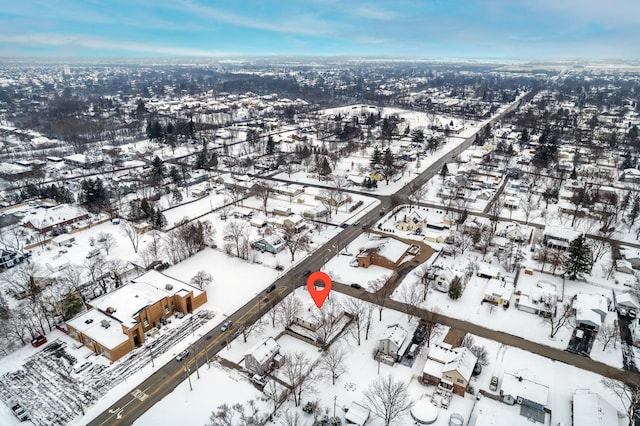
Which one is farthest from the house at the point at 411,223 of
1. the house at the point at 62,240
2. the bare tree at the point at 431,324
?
the house at the point at 62,240

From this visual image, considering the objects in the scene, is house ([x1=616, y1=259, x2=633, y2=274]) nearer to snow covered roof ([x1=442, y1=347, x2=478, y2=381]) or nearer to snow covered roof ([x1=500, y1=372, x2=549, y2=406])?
snow covered roof ([x1=500, y1=372, x2=549, y2=406])

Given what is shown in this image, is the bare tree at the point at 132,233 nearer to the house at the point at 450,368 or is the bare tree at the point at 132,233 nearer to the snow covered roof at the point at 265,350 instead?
the snow covered roof at the point at 265,350

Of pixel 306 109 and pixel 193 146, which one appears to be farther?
pixel 306 109

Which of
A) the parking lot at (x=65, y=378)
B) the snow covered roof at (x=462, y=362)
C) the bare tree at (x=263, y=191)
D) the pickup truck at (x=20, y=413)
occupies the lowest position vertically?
the parking lot at (x=65, y=378)

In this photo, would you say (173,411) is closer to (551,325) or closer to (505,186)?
(551,325)

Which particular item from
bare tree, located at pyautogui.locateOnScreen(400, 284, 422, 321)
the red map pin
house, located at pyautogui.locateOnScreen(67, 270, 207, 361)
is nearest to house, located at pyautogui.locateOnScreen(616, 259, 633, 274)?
bare tree, located at pyautogui.locateOnScreen(400, 284, 422, 321)

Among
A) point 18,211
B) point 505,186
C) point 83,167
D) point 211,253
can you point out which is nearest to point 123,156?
point 83,167

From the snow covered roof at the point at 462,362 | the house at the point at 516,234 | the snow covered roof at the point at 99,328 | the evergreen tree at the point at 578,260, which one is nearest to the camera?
the snow covered roof at the point at 462,362
